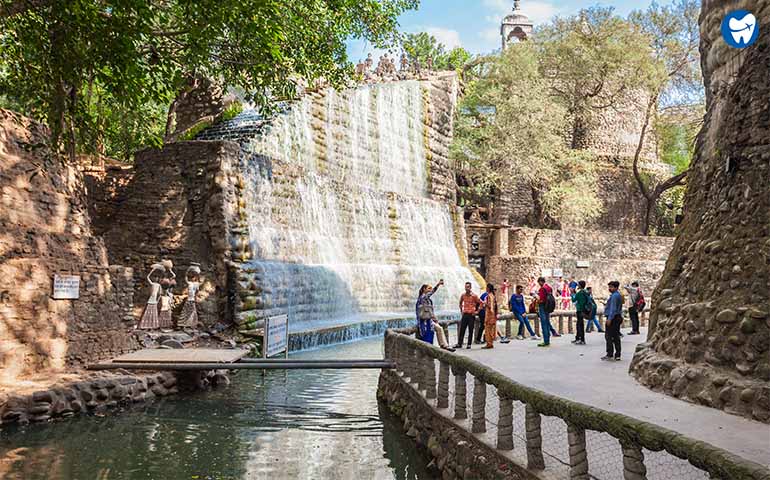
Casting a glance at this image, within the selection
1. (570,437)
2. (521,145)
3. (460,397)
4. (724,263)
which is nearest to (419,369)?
(460,397)

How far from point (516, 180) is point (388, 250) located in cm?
1436

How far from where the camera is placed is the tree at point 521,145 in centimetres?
3741

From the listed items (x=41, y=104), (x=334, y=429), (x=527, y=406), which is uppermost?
(x=41, y=104)

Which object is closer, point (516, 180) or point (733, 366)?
point (733, 366)

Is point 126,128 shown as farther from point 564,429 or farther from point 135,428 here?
point 564,429

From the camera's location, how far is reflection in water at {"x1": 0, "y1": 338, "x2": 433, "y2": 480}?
801 cm

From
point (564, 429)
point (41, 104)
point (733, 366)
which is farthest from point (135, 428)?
point (733, 366)

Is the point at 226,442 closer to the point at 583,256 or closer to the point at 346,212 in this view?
the point at 346,212

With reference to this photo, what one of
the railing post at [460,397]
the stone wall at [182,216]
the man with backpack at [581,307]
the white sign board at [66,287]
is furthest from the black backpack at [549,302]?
the white sign board at [66,287]

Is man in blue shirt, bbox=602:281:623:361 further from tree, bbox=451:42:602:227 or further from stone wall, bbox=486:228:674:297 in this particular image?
tree, bbox=451:42:602:227

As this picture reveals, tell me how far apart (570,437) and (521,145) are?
3397 cm

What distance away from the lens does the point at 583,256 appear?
3681 cm

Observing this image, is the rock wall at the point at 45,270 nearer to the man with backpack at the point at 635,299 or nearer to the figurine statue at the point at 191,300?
the figurine statue at the point at 191,300

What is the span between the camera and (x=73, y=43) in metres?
8.20
